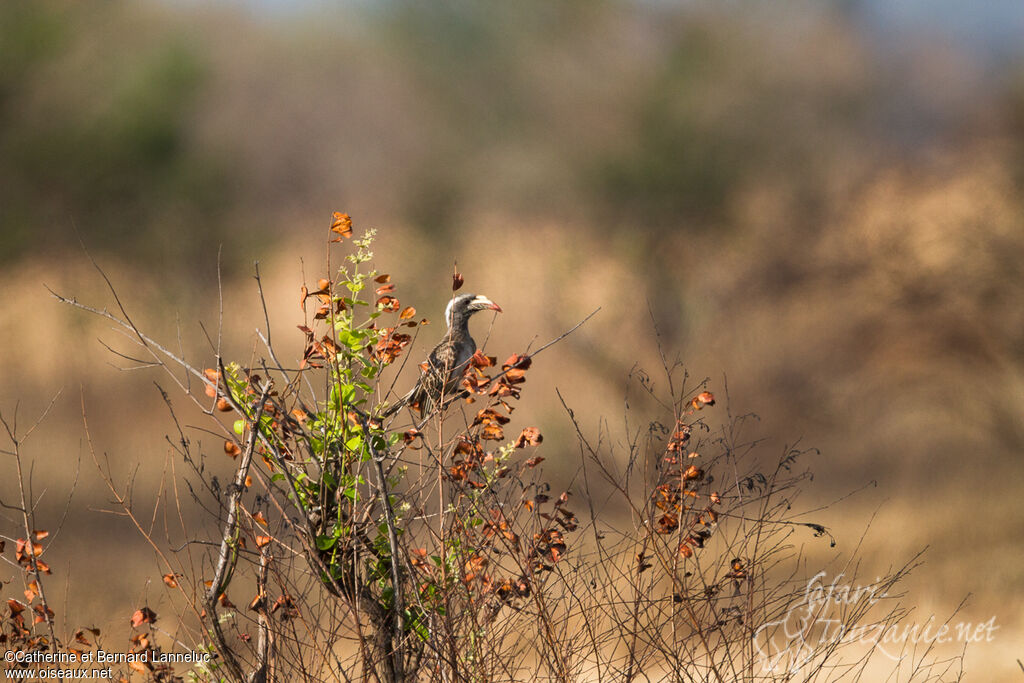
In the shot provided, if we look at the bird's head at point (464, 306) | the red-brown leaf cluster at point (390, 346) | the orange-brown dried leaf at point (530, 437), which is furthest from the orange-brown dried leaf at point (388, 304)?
the bird's head at point (464, 306)

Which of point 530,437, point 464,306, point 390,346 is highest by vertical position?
point 464,306

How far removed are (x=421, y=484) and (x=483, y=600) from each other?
1.13 feet

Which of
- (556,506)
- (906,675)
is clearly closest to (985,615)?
(906,675)

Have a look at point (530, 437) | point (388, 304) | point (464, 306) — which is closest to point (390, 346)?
point (388, 304)

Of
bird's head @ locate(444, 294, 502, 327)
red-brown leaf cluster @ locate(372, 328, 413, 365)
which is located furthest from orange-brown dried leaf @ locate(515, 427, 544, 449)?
bird's head @ locate(444, 294, 502, 327)

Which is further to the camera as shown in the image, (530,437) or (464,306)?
(464,306)

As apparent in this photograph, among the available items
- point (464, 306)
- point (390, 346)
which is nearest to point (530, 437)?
point (390, 346)

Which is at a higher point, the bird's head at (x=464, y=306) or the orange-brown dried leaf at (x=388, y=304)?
the bird's head at (x=464, y=306)

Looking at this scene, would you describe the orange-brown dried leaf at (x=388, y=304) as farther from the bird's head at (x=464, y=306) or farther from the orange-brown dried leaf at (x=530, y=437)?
the bird's head at (x=464, y=306)

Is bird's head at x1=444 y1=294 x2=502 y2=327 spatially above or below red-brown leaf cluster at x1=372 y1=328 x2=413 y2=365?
above

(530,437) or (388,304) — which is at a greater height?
(388,304)

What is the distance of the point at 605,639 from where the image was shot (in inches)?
106

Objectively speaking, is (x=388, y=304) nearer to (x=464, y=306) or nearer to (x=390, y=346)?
(x=390, y=346)

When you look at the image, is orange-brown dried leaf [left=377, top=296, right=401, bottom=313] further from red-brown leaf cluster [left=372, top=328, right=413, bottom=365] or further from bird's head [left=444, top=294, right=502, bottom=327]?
bird's head [left=444, top=294, right=502, bottom=327]
